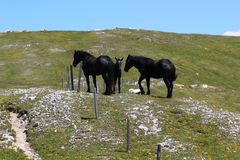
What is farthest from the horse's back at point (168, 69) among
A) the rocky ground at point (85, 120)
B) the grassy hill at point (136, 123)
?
the rocky ground at point (85, 120)

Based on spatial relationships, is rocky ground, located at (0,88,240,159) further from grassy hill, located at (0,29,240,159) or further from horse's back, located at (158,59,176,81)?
horse's back, located at (158,59,176,81)

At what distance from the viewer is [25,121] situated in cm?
3956

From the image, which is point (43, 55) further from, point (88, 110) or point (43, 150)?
point (43, 150)

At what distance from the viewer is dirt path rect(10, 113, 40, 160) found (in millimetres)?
32656

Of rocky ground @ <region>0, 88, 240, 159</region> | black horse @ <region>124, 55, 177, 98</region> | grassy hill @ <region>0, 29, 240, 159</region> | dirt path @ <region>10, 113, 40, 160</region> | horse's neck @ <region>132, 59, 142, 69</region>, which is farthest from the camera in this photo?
horse's neck @ <region>132, 59, 142, 69</region>

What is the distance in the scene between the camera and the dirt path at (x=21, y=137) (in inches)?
1286

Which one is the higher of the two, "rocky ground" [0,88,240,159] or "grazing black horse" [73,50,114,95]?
"grazing black horse" [73,50,114,95]

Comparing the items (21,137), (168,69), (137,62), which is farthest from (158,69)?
(21,137)

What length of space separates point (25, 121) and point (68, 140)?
649 centimetres

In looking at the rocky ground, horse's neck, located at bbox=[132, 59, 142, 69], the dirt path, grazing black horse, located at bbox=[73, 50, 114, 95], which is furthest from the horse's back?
the dirt path

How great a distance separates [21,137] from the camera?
36531 millimetres

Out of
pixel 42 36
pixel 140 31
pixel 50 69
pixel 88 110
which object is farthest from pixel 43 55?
pixel 88 110

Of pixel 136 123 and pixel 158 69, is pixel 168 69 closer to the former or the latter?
pixel 158 69

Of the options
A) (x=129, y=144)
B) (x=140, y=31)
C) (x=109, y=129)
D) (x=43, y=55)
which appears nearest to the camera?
(x=129, y=144)
